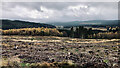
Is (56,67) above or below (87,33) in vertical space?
above

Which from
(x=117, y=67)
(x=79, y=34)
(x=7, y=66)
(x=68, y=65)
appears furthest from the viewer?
(x=79, y=34)

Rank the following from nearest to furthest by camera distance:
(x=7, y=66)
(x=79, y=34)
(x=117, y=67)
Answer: (x=7, y=66) < (x=117, y=67) < (x=79, y=34)

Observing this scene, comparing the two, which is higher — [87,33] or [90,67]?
[90,67]

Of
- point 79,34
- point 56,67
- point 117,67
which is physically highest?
point 56,67

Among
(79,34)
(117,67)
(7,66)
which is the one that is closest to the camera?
(7,66)

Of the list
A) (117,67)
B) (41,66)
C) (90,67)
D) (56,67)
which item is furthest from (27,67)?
(117,67)

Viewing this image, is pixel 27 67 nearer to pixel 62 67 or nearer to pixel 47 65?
pixel 47 65

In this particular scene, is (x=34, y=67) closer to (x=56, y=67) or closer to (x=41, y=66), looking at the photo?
(x=41, y=66)

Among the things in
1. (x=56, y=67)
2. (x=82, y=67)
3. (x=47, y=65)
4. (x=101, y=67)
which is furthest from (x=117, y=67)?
(x=47, y=65)

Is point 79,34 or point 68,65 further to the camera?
point 79,34
